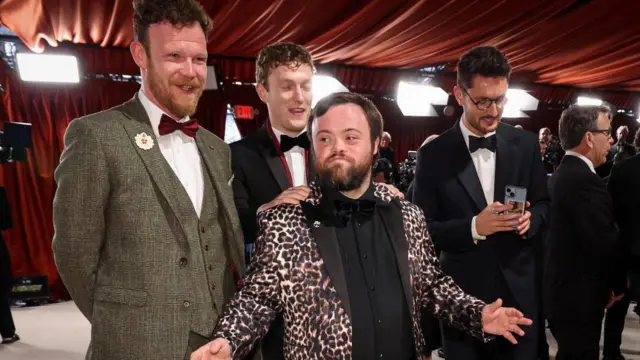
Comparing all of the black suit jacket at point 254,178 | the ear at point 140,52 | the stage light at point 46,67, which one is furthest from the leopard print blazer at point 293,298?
the stage light at point 46,67

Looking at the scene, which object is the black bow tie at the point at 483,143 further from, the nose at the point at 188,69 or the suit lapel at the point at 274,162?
the nose at the point at 188,69

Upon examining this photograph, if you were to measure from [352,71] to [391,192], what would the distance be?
637 cm

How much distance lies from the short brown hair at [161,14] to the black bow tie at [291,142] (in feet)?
1.72

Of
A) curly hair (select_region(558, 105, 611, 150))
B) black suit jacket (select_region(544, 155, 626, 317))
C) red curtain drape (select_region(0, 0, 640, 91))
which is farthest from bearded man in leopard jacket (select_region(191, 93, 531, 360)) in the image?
red curtain drape (select_region(0, 0, 640, 91))

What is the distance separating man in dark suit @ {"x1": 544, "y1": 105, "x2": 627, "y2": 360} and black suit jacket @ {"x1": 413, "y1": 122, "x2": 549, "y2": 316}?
3.49 feet

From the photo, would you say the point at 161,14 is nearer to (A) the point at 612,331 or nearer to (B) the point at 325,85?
(A) the point at 612,331

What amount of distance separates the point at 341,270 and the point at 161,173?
1.82ft

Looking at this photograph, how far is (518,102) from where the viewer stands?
8.84 m

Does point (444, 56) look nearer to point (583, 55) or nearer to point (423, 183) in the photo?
point (583, 55)

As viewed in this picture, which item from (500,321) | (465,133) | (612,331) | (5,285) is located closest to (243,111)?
(5,285)

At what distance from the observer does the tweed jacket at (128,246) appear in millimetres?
1420

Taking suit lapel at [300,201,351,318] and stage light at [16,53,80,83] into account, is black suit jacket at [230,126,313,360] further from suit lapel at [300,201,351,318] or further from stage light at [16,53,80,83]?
stage light at [16,53,80,83]

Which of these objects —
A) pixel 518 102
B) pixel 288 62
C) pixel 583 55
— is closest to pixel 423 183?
pixel 288 62

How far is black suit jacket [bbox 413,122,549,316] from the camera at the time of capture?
206cm
